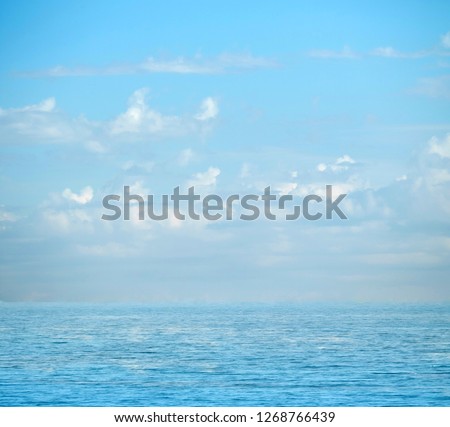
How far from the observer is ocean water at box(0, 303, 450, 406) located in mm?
34500

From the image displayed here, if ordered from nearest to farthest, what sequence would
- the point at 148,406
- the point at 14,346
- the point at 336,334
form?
the point at 148,406 → the point at 14,346 → the point at 336,334

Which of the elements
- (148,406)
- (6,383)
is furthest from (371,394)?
(6,383)

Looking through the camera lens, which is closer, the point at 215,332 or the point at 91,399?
the point at 91,399

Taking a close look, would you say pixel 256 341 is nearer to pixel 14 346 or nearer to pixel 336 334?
pixel 336 334

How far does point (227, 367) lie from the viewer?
42344mm

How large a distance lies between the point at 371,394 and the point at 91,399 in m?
10.8

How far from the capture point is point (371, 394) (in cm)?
3516

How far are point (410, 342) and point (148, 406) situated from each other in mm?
23888

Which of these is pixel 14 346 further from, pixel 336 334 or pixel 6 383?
pixel 336 334

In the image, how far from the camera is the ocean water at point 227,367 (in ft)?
113
